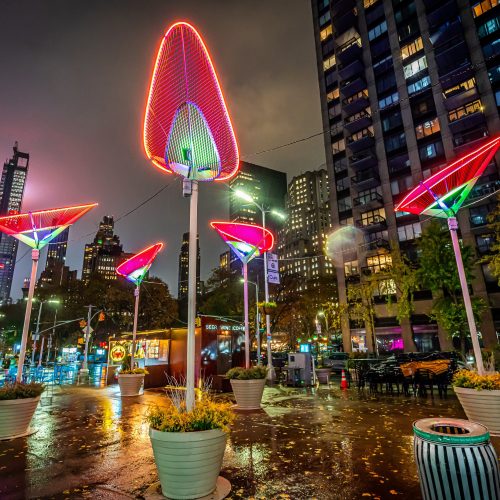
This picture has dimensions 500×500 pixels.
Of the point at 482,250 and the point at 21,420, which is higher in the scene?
the point at 482,250

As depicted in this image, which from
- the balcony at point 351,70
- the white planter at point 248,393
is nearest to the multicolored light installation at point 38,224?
the white planter at point 248,393

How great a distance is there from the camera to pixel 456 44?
1462 inches

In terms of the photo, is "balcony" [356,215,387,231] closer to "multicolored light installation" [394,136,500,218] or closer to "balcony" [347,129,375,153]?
"balcony" [347,129,375,153]

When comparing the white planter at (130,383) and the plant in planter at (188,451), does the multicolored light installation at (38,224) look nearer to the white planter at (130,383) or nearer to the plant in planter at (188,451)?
the white planter at (130,383)

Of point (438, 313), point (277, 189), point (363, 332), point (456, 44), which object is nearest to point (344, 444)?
point (438, 313)

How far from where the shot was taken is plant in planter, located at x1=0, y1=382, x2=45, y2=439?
295 inches

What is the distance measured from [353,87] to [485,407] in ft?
159

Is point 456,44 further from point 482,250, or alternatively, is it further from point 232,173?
point 232,173

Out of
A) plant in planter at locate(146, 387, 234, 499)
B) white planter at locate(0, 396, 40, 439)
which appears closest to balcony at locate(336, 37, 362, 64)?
white planter at locate(0, 396, 40, 439)

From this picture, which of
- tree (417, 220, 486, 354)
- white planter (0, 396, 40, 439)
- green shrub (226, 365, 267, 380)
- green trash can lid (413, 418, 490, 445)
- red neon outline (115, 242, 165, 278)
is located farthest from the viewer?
tree (417, 220, 486, 354)

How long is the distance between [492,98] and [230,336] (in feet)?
122

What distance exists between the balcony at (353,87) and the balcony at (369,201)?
15611 mm

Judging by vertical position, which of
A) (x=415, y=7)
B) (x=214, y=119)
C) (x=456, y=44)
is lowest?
(x=214, y=119)

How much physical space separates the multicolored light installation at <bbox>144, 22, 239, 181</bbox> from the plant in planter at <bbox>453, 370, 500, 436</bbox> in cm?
729
